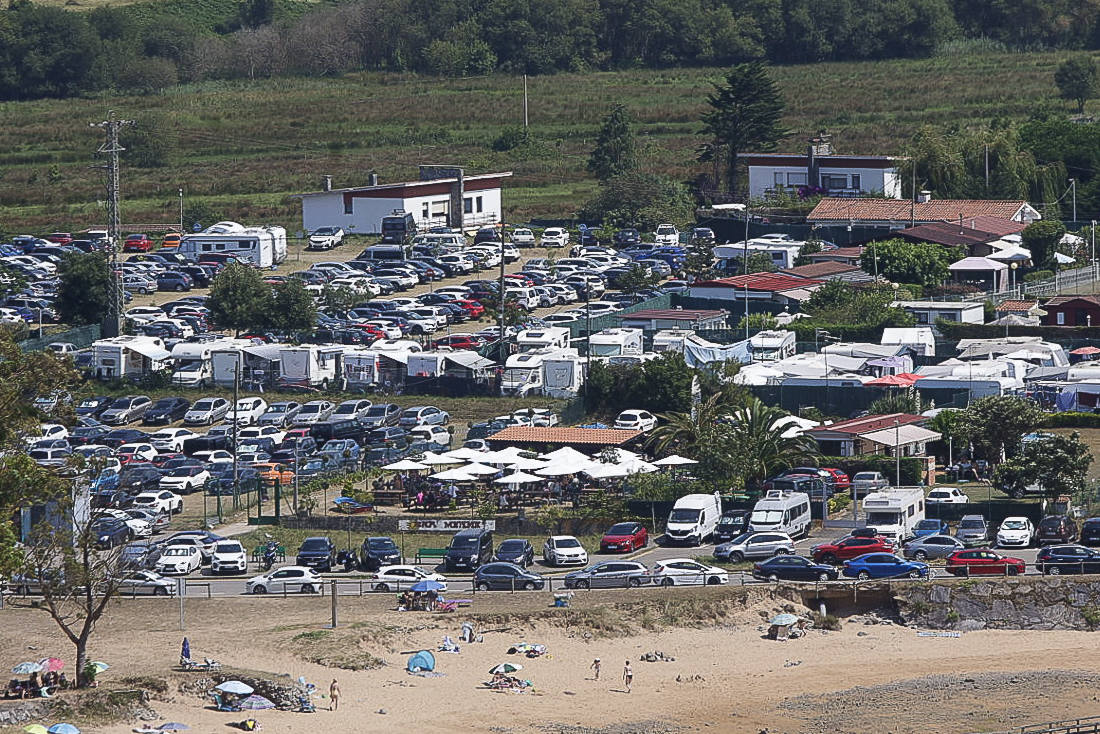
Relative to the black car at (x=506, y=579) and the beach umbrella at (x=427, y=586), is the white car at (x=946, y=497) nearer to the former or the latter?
the black car at (x=506, y=579)

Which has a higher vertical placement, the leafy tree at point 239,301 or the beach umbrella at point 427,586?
the leafy tree at point 239,301

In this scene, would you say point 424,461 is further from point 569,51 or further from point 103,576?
point 569,51

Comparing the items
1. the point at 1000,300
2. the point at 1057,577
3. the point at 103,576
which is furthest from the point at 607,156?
the point at 103,576

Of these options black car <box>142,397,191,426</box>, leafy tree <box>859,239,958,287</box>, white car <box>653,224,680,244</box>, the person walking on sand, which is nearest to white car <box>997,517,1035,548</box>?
the person walking on sand

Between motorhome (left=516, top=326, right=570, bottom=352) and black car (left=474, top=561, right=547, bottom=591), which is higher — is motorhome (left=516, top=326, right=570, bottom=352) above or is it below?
above

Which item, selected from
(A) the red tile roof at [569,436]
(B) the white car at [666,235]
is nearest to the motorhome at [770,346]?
(A) the red tile roof at [569,436]

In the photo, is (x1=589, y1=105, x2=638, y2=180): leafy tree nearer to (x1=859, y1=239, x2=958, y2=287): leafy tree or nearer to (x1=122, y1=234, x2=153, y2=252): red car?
(x1=122, y1=234, x2=153, y2=252): red car
